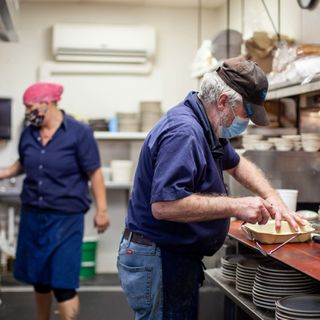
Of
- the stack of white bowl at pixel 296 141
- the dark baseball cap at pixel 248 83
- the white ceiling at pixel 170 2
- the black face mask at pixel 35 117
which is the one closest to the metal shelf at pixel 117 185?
the white ceiling at pixel 170 2

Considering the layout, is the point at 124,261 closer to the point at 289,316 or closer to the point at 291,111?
the point at 289,316

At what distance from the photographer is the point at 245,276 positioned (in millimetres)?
2502

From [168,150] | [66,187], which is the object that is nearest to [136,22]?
[66,187]

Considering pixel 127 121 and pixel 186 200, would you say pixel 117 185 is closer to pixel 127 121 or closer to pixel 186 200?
pixel 127 121

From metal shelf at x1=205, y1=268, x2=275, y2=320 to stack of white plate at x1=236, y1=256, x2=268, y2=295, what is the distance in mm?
30

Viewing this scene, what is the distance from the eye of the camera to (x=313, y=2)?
3.58 meters

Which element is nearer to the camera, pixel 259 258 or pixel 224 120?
pixel 224 120

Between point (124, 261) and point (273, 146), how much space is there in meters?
1.62

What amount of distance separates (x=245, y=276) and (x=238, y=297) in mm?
96

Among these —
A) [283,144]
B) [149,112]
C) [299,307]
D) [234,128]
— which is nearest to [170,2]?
[149,112]

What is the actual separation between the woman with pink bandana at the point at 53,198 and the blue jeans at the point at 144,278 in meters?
1.21

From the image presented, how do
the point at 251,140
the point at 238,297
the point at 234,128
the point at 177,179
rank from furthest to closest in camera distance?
the point at 251,140, the point at 238,297, the point at 234,128, the point at 177,179

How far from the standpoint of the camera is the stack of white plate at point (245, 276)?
2.49 m

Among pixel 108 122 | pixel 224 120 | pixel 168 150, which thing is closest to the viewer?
pixel 168 150
